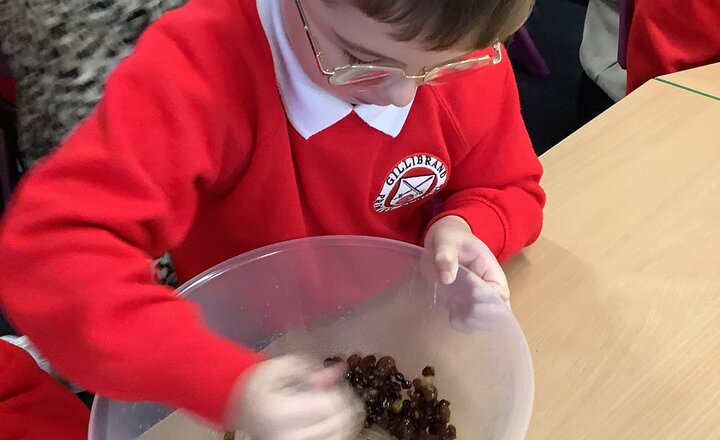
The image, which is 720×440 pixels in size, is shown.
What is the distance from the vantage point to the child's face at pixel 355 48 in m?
0.48

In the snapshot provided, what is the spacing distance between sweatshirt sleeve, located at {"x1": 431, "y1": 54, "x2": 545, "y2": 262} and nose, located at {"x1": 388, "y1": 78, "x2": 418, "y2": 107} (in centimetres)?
16

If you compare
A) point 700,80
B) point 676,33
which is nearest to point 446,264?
point 700,80

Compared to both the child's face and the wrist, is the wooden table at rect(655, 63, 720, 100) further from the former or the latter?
the child's face

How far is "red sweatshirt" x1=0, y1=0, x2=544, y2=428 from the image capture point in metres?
0.47

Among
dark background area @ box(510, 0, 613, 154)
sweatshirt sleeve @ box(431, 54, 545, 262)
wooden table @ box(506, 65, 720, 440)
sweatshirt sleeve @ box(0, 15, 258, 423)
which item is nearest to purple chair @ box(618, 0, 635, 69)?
dark background area @ box(510, 0, 613, 154)

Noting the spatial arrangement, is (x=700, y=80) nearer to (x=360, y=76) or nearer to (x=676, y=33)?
(x=676, y=33)

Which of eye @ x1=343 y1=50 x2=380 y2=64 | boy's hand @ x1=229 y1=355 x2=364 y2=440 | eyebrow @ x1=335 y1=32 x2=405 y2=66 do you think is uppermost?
eyebrow @ x1=335 y1=32 x2=405 y2=66

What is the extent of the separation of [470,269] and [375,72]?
0.24m

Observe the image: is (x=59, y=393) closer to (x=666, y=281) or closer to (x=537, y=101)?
(x=666, y=281)

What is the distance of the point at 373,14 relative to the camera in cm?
45

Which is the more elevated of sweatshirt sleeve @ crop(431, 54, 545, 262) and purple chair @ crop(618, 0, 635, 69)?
sweatshirt sleeve @ crop(431, 54, 545, 262)

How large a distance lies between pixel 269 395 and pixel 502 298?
0.26 metres

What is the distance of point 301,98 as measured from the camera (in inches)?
23.7

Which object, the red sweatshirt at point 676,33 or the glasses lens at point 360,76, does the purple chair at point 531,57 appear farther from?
the glasses lens at point 360,76
